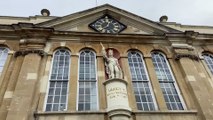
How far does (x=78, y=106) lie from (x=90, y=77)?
6.44ft

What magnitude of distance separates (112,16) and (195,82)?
7.16m

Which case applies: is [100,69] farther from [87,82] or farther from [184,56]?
[184,56]

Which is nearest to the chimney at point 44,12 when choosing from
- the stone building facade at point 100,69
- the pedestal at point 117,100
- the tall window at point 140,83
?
the stone building facade at point 100,69

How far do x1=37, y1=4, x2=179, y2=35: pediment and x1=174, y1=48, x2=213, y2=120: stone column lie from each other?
234 centimetres

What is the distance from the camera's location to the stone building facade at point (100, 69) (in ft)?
34.2

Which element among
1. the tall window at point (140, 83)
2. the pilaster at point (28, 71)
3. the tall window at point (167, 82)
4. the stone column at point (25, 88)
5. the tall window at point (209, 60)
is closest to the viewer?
the stone column at point (25, 88)

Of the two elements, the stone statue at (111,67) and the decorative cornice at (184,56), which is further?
the decorative cornice at (184,56)

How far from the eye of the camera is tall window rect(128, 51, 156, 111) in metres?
11.3

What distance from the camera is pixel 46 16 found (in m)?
15.9

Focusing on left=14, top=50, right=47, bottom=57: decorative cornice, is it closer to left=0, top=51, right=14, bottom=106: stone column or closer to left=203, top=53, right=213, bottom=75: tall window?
left=0, top=51, right=14, bottom=106: stone column

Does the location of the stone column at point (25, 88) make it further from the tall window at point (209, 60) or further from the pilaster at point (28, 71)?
the tall window at point (209, 60)

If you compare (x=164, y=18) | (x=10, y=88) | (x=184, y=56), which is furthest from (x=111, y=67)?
(x=164, y=18)

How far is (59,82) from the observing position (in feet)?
38.5

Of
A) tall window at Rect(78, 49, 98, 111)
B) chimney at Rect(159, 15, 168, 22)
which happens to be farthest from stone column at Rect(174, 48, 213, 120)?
tall window at Rect(78, 49, 98, 111)
